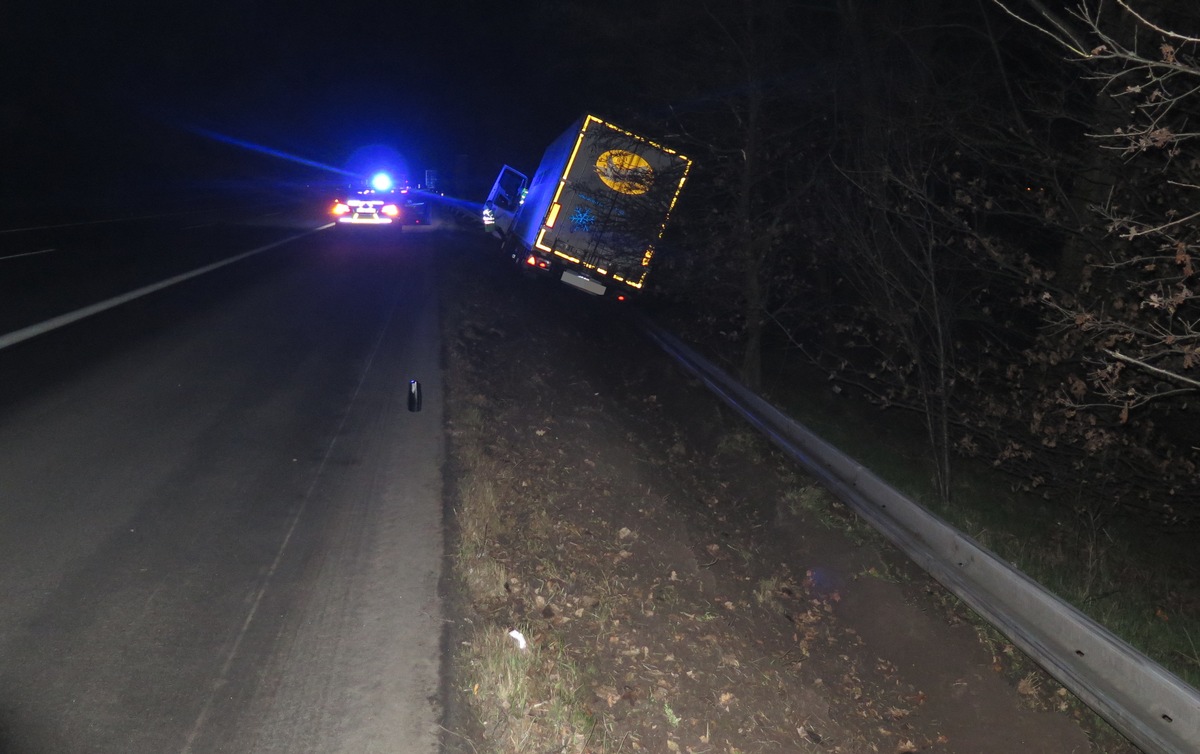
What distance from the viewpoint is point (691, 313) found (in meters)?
19.1

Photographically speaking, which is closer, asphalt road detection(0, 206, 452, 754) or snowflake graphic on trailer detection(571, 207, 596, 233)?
asphalt road detection(0, 206, 452, 754)

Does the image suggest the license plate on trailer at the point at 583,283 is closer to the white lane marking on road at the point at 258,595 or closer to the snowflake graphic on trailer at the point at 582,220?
the snowflake graphic on trailer at the point at 582,220

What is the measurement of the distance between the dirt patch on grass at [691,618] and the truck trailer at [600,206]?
14.9 feet

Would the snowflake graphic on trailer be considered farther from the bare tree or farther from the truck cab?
the bare tree

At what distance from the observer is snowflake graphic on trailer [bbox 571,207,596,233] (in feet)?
53.9

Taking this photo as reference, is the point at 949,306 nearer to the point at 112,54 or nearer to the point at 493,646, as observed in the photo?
the point at 493,646

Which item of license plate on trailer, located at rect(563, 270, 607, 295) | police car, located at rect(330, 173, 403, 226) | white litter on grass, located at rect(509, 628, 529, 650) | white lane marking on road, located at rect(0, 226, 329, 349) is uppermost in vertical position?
license plate on trailer, located at rect(563, 270, 607, 295)

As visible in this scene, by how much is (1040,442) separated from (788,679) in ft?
12.2

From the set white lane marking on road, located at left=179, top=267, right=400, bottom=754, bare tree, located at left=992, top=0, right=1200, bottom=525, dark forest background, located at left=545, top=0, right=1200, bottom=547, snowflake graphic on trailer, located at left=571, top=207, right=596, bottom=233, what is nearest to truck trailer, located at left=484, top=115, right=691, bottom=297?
snowflake graphic on trailer, located at left=571, top=207, right=596, bottom=233

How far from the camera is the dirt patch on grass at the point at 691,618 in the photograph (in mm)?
4977

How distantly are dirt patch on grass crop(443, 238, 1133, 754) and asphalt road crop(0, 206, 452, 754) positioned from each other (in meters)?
0.39

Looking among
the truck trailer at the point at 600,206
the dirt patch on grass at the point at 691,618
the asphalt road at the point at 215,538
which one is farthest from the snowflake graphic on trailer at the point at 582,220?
the dirt patch on grass at the point at 691,618

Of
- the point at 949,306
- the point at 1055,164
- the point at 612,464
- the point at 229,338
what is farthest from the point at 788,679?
the point at 229,338

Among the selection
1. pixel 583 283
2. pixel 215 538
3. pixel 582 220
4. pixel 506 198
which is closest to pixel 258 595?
pixel 215 538
